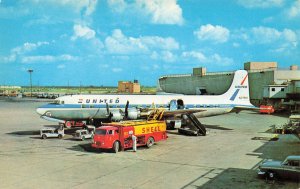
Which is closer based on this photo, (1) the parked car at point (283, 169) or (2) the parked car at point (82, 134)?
(1) the parked car at point (283, 169)

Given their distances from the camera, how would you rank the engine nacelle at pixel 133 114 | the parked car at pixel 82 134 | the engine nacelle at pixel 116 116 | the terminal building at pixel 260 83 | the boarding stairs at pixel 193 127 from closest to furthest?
the parked car at pixel 82 134, the engine nacelle at pixel 116 116, the engine nacelle at pixel 133 114, the boarding stairs at pixel 193 127, the terminal building at pixel 260 83

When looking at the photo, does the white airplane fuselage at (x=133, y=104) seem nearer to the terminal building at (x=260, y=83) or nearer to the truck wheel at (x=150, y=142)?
the truck wheel at (x=150, y=142)

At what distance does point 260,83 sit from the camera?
73.9 meters

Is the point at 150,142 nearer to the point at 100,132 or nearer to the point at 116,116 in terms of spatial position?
the point at 100,132

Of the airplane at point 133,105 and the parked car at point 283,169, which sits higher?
the airplane at point 133,105

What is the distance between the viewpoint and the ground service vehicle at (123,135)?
28.9 m

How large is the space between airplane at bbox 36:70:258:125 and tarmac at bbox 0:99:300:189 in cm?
359

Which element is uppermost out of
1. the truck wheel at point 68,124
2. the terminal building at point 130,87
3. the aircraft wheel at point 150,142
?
the terminal building at point 130,87

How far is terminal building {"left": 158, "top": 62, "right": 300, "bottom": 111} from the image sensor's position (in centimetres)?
6731

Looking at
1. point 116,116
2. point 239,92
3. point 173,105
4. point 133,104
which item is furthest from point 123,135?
point 239,92

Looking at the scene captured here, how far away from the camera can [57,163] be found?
2514 centimetres

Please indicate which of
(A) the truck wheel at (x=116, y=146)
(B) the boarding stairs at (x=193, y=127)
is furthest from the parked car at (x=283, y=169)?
(B) the boarding stairs at (x=193, y=127)

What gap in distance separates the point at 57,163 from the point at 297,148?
2141cm

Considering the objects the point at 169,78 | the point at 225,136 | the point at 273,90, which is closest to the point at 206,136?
the point at 225,136
